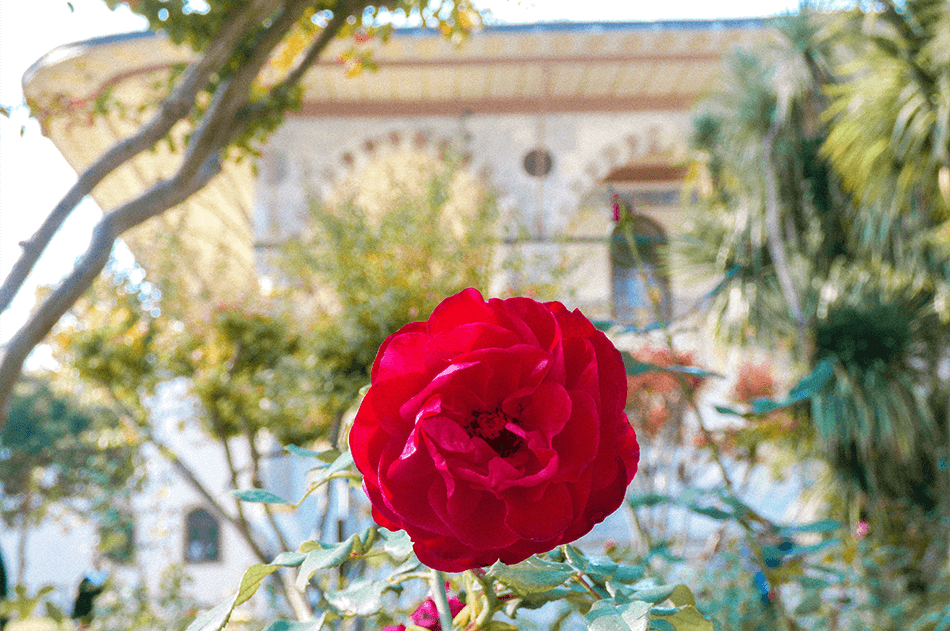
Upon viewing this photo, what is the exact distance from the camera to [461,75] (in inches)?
251

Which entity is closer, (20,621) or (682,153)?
(20,621)

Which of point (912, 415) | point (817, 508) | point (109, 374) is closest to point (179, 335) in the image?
point (109, 374)

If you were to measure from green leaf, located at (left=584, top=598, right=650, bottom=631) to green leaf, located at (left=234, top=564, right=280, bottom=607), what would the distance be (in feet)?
0.57

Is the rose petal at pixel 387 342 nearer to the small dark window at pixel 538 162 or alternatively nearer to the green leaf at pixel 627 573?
the green leaf at pixel 627 573

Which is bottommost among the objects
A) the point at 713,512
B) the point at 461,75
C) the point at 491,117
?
the point at 713,512

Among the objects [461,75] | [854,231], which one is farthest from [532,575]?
[461,75]

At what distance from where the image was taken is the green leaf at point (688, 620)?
0.43 metres

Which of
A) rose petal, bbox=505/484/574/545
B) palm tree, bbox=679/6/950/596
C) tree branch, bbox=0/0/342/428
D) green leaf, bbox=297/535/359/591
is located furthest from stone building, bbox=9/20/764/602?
rose petal, bbox=505/484/574/545

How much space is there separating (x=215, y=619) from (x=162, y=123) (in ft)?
4.52

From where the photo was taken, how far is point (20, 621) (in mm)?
1258

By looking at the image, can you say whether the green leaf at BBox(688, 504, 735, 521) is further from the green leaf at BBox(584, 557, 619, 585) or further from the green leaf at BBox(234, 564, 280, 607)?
the green leaf at BBox(234, 564, 280, 607)

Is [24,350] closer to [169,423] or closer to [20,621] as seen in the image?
[20,621]

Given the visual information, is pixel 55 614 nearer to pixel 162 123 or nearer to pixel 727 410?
pixel 162 123

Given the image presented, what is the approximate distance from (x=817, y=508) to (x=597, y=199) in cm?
433
